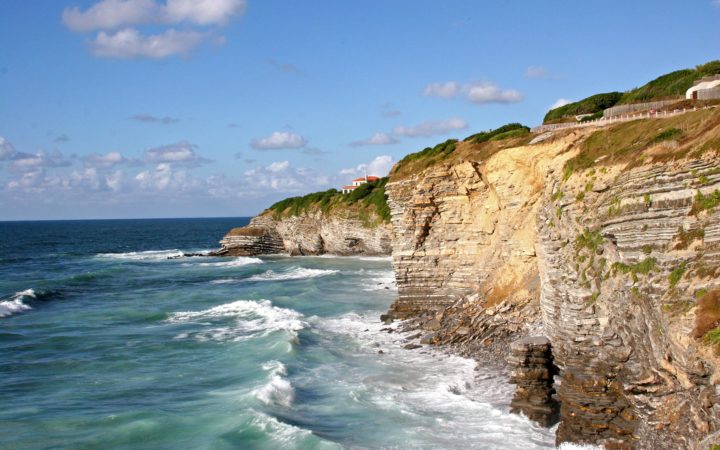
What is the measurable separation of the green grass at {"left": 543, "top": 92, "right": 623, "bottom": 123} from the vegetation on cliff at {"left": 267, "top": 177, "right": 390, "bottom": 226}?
1766cm

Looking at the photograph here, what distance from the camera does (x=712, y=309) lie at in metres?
10.5

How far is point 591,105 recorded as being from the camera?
42.2 metres

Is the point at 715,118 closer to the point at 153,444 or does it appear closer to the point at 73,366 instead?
the point at 153,444

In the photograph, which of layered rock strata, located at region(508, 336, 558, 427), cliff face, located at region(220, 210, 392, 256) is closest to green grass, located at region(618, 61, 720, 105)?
layered rock strata, located at region(508, 336, 558, 427)

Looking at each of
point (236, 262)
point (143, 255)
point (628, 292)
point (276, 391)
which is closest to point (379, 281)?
point (276, 391)

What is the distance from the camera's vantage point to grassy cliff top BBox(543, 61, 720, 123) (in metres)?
36.9

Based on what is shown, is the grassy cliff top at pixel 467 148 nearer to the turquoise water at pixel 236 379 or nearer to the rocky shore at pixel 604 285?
the rocky shore at pixel 604 285

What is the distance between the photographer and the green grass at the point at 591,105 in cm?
4197

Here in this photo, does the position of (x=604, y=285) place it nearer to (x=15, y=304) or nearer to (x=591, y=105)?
(x=591, y=105)

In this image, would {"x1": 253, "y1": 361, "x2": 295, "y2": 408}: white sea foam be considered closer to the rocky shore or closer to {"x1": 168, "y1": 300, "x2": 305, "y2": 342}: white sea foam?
the rocky shore

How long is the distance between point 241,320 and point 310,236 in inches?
1540

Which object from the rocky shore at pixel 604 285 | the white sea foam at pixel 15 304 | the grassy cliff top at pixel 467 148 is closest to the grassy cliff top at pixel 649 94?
the grassy cliff top at pixel 467 148

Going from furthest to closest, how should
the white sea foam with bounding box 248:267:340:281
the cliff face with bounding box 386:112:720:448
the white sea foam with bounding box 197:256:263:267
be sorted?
the white sea foam with bounding box 197:256:263:267
the white sea foam with bounding box 248:267:340:281
the cliff face with bounding box 386:112:720:448

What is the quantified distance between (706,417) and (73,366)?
72.5 feet
